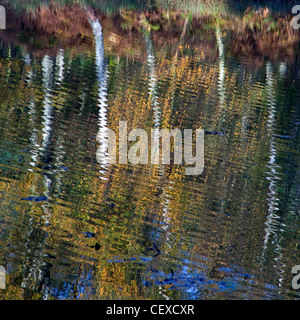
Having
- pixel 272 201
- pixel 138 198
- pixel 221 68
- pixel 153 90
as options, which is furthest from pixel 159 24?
pixel 138 198

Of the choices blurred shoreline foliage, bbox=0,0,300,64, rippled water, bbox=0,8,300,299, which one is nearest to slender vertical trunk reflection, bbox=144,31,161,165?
rippled water, bbox=0,8,300,299

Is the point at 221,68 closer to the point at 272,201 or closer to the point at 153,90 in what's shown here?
the point at 153,90

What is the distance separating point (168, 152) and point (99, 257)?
4.32m

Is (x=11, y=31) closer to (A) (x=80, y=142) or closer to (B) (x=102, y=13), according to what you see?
(B) (x=102, y=13)

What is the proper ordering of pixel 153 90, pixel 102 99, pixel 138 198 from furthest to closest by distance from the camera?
pixel 153 90
pixel 102 99
pixel 138 198

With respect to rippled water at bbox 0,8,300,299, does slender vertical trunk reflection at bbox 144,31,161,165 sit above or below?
below

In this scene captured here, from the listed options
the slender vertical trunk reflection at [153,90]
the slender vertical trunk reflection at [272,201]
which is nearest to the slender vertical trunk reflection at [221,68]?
the slender vertical trunk reflection at [272,201]

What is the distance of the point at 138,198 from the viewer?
25.3 ft

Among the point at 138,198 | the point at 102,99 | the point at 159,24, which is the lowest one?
the point at 159,24

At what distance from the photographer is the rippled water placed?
5734 millimetres

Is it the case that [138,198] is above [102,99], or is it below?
above

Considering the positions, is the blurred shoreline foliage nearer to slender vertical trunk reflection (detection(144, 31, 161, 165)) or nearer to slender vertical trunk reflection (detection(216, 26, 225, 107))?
slender vertical trunk reflection (detection(216, 26, 225, 107))

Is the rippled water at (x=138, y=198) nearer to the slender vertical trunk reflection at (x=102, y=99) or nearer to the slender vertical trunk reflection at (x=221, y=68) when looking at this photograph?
the slender vertical trunk reflection at (x=102, y=99)

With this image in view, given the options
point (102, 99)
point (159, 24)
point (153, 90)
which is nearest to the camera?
point (102, 99)
